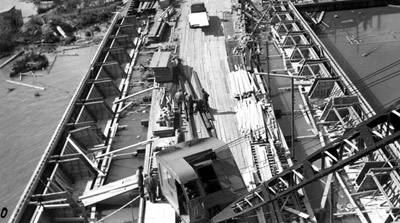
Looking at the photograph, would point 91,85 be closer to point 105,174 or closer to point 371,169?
point 105,174

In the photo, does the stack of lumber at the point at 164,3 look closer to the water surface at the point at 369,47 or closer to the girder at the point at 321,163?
the water surface at the point at 369,47

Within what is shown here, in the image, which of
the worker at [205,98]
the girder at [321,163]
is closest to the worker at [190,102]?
the worker at [205,98]

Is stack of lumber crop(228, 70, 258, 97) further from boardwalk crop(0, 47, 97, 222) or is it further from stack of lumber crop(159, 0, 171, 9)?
stack of lumber crop(159, 0, 171, 9)

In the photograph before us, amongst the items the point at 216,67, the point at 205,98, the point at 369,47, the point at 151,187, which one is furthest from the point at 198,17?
the point at 151,187

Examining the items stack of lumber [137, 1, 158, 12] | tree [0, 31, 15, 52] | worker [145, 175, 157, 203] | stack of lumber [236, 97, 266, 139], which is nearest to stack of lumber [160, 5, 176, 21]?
stack of lumber [137, 1, 158, 12]

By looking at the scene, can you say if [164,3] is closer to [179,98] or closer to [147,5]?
[147,5]

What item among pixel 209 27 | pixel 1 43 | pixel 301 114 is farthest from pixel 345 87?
pixel 1 43
